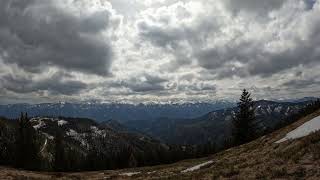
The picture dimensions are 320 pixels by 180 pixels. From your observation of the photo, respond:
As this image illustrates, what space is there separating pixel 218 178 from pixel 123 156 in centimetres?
13920

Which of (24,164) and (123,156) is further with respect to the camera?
(123,156)

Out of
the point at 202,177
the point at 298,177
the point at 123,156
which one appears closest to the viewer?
the point at 298,177

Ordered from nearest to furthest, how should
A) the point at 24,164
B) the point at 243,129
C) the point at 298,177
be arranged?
the point at 298,177 < the point at 243,129 < the point at 24,164

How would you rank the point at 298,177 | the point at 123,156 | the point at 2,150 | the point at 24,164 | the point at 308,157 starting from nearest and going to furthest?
the point at 298,177, the point at 308,157, the point at 24,164, the point at 2,150, the point at 123,156

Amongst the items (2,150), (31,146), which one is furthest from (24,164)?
(2,150)

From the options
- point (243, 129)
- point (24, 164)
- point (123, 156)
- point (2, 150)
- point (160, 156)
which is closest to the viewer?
point (243, 129)

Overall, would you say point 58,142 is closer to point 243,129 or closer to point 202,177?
point 243,129

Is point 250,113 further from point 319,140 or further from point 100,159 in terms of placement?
point 100,159

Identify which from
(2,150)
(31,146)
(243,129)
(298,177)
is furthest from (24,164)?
(298,177)

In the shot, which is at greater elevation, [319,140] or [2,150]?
[319,140]

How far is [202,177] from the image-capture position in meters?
29.1

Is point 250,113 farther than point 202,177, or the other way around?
point 250,113

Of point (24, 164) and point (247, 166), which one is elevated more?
point (247, 166)

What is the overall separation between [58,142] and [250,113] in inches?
2724
